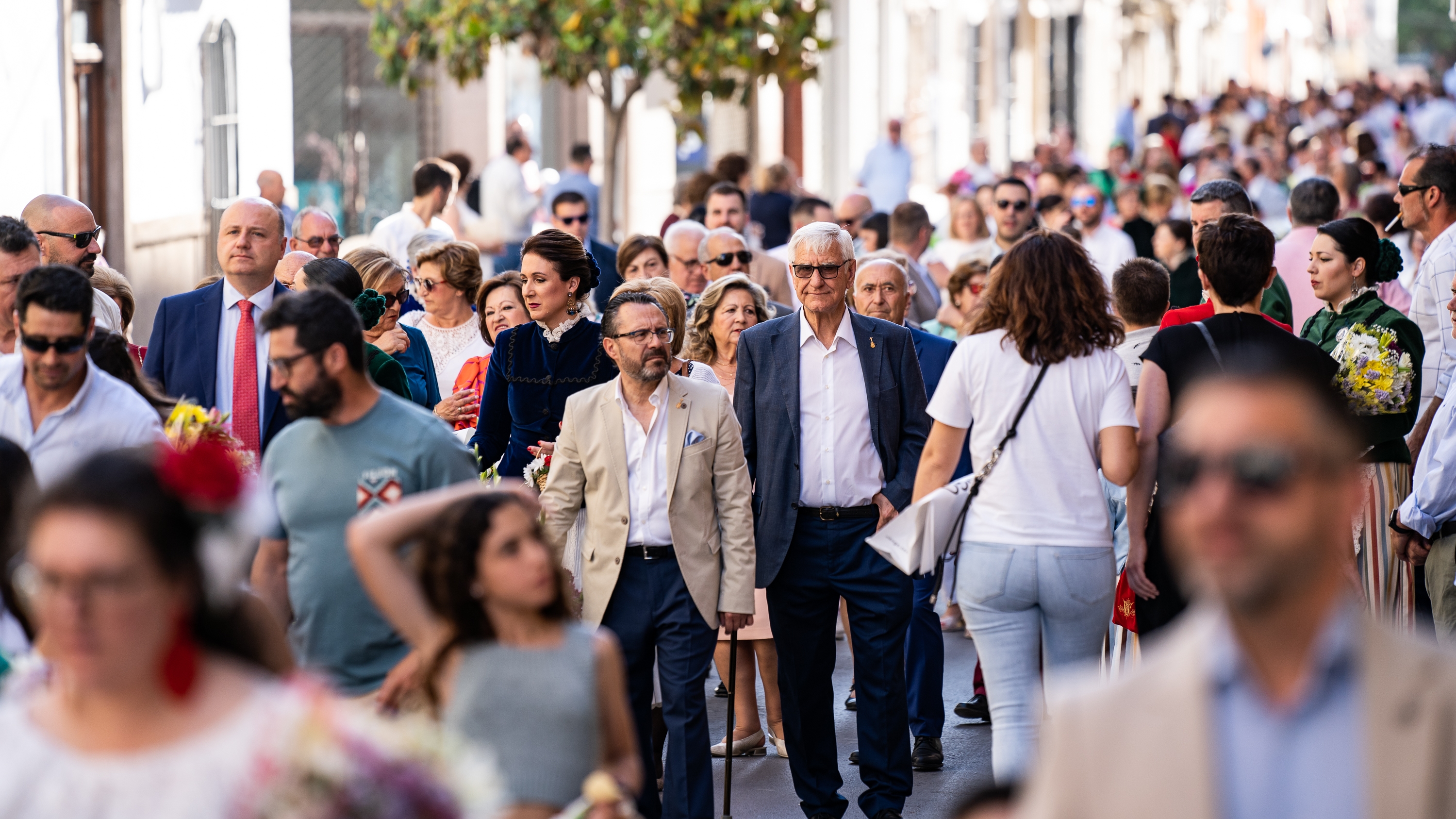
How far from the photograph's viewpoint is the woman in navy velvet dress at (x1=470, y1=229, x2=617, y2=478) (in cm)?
694

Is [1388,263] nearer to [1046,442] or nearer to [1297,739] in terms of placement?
[1046,442]

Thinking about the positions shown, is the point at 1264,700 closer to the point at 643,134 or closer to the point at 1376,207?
the point at 1376,207

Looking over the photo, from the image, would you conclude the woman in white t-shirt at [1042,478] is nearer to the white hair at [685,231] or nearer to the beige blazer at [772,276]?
the white hair at [685,231]

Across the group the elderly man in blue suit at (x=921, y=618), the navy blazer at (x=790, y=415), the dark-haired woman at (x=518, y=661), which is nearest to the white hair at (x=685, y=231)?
the elderly man in blue suit at (x=921, y=618)

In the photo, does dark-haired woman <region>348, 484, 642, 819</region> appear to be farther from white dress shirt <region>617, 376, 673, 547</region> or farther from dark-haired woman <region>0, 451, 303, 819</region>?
white dress shirt <region>617, 376, 673, 547</region>

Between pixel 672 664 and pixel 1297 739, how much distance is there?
3.86 metres

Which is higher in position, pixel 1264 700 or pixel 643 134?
pixel 643 134

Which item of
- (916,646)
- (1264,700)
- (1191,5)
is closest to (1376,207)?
(916,646)

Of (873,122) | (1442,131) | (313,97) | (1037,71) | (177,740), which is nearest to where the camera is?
(177,740)

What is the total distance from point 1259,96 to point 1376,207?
3046cm

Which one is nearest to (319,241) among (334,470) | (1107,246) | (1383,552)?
(334,470)

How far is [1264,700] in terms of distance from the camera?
2391 millimetres

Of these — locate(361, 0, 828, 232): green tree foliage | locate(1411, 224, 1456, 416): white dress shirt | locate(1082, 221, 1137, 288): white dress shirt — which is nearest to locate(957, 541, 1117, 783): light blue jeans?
locate(1411, 224, 1456, 416): white dress shirt

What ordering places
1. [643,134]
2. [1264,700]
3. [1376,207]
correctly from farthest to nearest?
[643,134] < [1376,207] < [1264,700]
